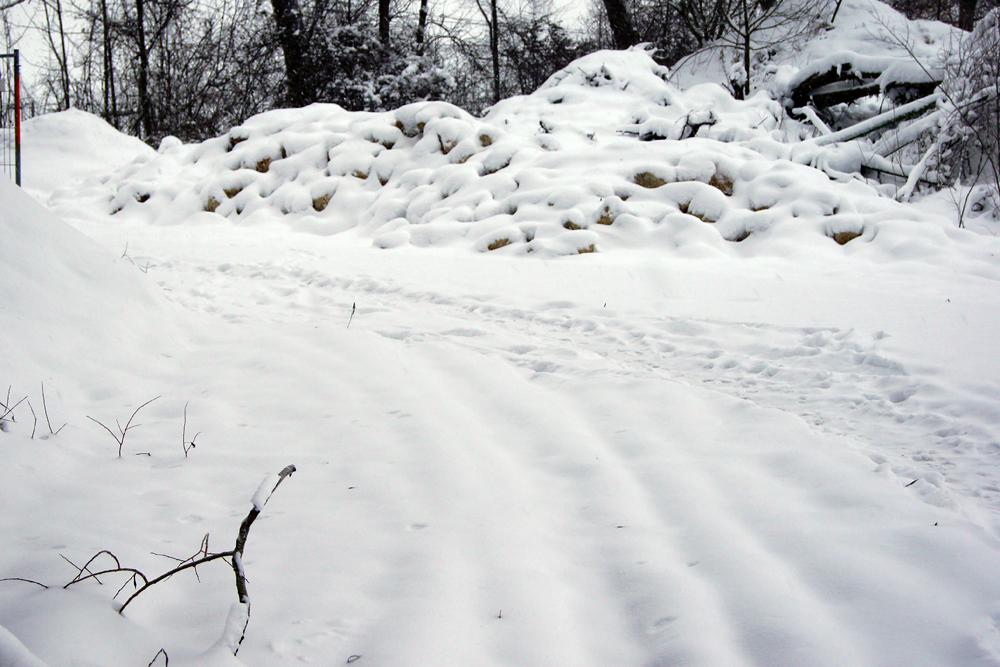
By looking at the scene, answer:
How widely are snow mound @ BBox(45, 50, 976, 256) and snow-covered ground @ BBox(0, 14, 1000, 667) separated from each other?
124 mm

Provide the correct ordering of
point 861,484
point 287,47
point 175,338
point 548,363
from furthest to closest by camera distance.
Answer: point 287,47 < point 175,338 < point 548,363 < point 861,484

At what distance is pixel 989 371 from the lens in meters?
2.40

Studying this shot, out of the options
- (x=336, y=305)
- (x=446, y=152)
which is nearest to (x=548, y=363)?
(x=336, y=305)

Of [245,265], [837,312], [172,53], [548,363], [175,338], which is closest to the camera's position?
[548,363]

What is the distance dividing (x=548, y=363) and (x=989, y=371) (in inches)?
68.0

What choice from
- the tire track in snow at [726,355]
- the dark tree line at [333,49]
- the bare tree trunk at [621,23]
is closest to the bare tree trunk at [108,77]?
the dark tree line at [333,49]

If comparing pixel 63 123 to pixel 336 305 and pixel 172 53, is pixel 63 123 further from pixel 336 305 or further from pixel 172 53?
pixel 336 305

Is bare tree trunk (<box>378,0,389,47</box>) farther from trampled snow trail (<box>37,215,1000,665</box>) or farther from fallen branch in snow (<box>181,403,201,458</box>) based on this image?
fallen branch in snow (<box>181,403,201,458</box>)

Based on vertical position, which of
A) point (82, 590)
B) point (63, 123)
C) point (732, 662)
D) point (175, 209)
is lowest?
point (732, 662)

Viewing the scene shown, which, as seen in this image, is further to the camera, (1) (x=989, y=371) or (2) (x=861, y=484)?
(1) (x=989, y=371)

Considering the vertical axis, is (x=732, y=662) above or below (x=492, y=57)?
below

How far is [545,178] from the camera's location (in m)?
6.21

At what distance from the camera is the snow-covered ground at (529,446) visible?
123cm

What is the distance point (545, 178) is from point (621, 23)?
6885mm
